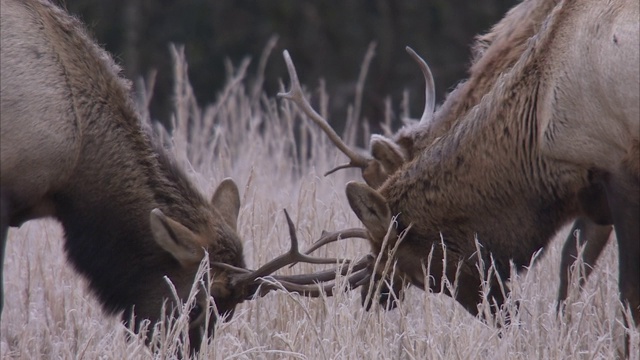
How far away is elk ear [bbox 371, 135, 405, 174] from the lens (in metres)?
6.11

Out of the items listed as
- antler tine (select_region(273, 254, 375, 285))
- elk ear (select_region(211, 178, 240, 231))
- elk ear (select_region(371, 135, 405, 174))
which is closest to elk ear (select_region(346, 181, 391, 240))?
antler tine (select_region(273, 254, 375, 285))

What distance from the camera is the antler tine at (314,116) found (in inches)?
238

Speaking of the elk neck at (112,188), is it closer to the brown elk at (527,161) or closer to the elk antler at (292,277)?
the elk antler at (292,277)

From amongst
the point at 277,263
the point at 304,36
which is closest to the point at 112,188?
the point at 277,263

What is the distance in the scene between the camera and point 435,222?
5.91m

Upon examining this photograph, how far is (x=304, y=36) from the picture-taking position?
18938mm

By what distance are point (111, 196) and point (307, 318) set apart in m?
1.00

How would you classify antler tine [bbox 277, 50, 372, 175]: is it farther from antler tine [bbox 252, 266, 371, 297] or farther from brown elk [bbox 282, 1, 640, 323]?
antler tine [bbox 252, 266, 371, 297]

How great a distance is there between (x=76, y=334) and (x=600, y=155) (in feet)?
8.25

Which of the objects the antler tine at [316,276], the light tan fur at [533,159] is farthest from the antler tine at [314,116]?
the antler tine at [316,276]

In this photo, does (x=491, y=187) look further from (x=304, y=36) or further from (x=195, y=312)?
(x=304, y=36)

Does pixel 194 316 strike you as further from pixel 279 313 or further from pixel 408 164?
pixel 408 164

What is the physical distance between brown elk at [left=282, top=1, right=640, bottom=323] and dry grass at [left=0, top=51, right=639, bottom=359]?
253 millimetres

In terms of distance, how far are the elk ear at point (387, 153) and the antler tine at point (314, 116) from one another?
0.27 ft
